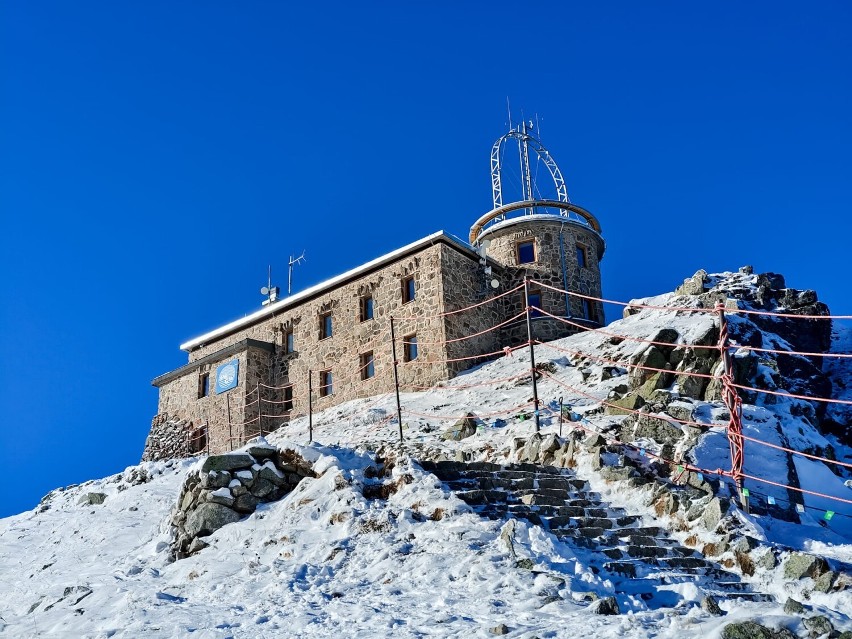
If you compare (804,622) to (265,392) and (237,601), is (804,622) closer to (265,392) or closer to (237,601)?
(237,601)

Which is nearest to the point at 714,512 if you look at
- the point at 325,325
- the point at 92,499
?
the point at 92,499

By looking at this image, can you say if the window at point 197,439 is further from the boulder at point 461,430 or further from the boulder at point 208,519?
the boulder at point 208,519

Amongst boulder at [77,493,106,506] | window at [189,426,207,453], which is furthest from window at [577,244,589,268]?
boulder at [77,493,106,506]

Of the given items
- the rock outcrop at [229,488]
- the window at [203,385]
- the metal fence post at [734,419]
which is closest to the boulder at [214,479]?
the rock outcrop at [229,488]

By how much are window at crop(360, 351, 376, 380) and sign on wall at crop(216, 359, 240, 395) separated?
5.17 m

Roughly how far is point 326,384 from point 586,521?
56.1ft

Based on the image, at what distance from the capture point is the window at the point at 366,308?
2541 cm

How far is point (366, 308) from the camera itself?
2561cm

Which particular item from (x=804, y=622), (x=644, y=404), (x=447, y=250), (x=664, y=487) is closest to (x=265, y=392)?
(x=447, y=250)

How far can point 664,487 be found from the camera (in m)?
9.91

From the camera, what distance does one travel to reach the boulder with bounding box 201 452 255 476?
11164 mm

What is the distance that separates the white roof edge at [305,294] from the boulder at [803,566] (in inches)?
674

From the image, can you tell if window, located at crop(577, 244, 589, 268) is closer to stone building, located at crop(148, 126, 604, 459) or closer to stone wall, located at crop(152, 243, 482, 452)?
stone building, located at crop(148, 126, 604, 459)

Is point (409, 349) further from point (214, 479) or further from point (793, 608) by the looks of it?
point (793, 608)
